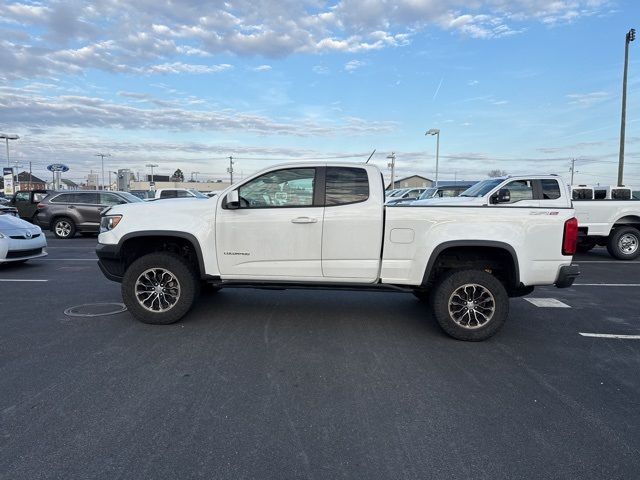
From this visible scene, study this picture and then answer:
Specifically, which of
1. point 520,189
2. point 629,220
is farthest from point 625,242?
point 520,189

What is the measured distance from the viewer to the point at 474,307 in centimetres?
511

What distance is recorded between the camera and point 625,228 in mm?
11758

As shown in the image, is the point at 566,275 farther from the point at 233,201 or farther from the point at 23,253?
the point at 23,253

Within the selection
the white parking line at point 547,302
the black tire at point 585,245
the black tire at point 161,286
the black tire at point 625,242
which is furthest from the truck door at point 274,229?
the black tire at point 625,242

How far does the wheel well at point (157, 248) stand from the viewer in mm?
5609

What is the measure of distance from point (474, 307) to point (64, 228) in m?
15.9

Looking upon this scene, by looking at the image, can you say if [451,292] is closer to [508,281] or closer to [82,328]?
[508,281]

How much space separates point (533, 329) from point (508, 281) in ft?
2.46

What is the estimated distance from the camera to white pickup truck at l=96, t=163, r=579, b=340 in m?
5.05

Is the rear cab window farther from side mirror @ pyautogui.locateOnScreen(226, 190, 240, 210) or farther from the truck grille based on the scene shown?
the truck grille

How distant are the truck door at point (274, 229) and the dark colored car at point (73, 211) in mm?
12477

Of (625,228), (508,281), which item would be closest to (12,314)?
(508,281)

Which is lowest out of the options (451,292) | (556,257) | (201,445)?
(201,445)

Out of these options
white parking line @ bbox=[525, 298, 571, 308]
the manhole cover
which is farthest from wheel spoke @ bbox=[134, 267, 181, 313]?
white parking line @ bbox=[525, 298, 571, 308]
